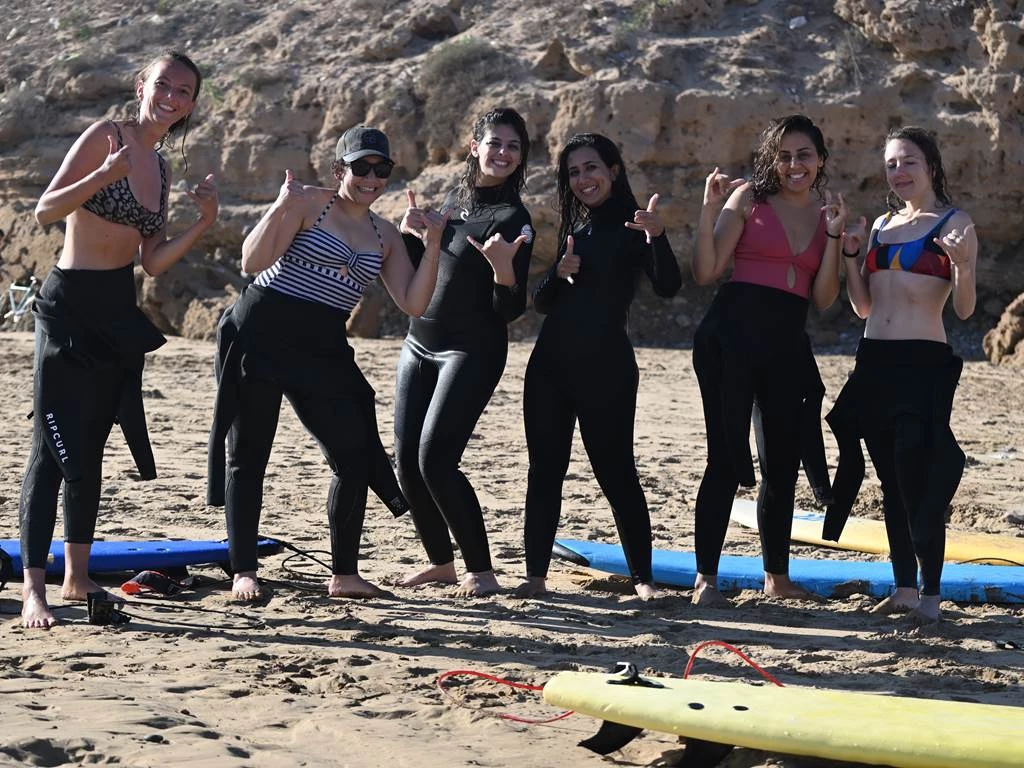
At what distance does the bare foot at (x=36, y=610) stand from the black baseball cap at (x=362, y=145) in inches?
68.6

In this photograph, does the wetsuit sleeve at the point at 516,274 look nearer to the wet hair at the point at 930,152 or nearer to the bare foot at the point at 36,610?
the wet hair at the point at 930,152

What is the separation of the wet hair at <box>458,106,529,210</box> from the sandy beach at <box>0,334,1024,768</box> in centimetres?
145

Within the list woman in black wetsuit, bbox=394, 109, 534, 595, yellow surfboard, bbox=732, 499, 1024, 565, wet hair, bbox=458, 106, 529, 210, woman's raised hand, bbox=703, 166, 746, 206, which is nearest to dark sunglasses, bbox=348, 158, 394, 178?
woman in black wetsuit, bbox=394, 109, 534, 595

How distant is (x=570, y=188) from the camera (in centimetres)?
520

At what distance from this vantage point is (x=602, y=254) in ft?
16.6

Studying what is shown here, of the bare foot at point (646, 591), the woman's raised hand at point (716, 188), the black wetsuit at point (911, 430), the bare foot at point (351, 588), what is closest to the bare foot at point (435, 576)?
the bare foot at point (351, 588)

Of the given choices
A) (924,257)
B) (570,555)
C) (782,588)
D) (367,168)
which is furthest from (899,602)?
(367,168)

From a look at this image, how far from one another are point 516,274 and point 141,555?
5.66 ft

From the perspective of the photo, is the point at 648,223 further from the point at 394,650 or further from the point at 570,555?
the point at 394,650

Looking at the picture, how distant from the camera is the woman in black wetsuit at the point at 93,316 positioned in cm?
447

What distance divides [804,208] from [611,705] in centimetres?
238

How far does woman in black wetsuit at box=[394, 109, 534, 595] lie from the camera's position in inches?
196

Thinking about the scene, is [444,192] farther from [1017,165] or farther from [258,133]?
[1017,165]

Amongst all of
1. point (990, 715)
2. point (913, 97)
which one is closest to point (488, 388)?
point (990, 715)
